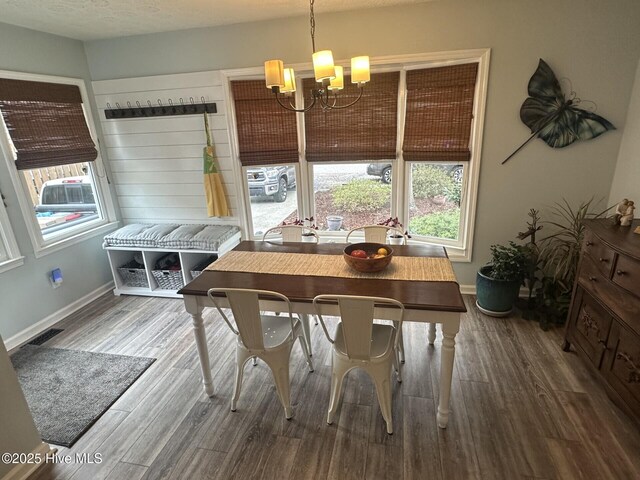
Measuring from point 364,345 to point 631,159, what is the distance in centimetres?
259

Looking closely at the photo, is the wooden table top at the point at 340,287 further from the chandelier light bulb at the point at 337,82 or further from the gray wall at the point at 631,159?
the gray wall at the point at 631,159

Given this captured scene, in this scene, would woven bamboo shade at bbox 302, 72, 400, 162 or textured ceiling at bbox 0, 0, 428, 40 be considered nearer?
textured ceiling at bbox 0, 0, 428, 40

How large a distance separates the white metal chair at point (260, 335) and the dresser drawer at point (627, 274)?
181cm

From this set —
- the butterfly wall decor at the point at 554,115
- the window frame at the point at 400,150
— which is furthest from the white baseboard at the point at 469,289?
the butterfly wall decor at the point at 554,115

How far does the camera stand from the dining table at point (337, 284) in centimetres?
180

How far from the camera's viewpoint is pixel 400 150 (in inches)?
132

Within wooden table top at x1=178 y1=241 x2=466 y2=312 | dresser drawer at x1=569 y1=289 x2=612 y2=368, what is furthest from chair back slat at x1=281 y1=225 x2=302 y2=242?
dresser drawer at x1=569 y1=289 x2=612 y2=368

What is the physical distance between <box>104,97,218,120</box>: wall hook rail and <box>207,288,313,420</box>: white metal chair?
2.30 metres

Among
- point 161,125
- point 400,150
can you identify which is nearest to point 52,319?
point 161,125

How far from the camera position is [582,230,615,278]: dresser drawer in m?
2.00

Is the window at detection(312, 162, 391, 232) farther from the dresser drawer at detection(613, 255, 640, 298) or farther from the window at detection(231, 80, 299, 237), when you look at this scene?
the dresser drawer at detection(613, 255, 640, 298)

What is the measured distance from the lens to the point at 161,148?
12.2ft

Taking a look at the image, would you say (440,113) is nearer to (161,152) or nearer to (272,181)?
(272,181)

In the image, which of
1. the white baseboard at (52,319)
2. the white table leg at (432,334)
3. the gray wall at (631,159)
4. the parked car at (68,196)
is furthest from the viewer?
the parked car at (68,196)
